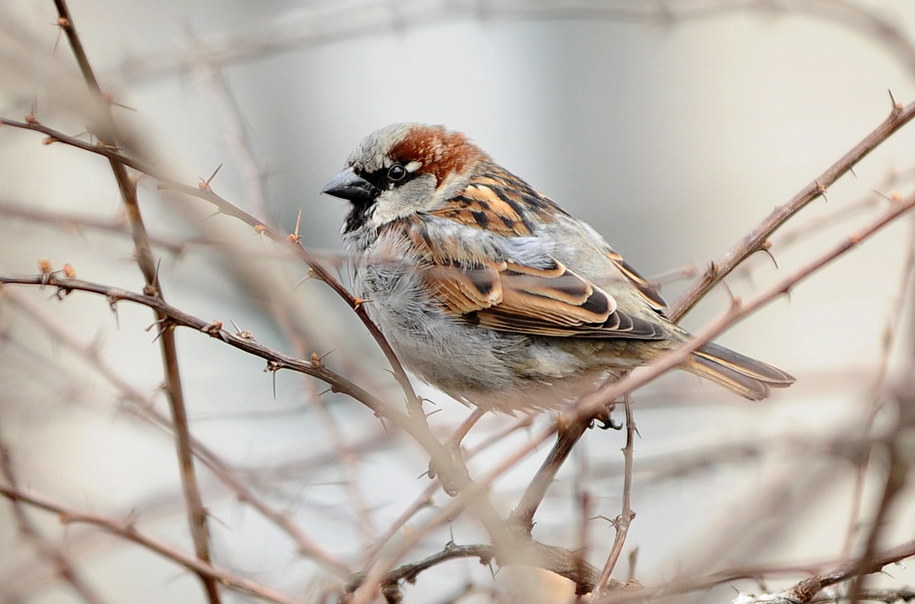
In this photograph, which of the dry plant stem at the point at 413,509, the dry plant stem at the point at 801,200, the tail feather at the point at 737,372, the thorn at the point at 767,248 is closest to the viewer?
the dry plant stem at the point at 413,509

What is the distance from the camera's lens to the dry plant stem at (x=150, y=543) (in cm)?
200

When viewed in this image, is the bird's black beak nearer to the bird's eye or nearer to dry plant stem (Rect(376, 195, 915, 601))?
the bird's eye

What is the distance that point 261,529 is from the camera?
285 inches

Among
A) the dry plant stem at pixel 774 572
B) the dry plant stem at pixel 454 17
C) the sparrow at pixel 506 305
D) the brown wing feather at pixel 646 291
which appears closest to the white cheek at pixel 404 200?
the sparrow at pixel 506 305

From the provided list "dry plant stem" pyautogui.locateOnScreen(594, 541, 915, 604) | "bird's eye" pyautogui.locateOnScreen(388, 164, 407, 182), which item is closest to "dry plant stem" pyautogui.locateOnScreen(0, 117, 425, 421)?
"dry plant stem" pyautogui.locateOnScreen(594, 541, 915, 604)

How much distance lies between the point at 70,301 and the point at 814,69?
5511 millimetres

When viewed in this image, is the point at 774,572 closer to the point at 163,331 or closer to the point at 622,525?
the point at 622,525

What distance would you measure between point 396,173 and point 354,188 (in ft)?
0.54

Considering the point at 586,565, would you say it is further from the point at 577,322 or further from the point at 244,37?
the point at 244,37

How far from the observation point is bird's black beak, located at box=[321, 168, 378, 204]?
3.81 meters

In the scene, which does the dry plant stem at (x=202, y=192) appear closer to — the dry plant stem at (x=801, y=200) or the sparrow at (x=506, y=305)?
the dry plant stem at (x=801, y=200)

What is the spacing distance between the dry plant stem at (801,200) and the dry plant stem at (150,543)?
1.27 m

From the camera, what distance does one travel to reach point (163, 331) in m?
1.98

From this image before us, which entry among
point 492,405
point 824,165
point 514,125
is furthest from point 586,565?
point 514,125
